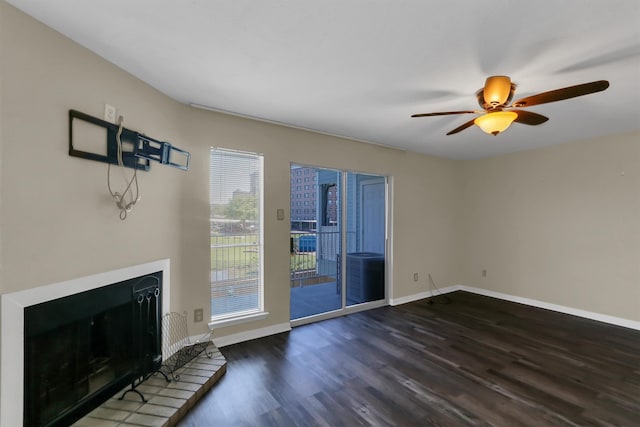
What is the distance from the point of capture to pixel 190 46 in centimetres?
180

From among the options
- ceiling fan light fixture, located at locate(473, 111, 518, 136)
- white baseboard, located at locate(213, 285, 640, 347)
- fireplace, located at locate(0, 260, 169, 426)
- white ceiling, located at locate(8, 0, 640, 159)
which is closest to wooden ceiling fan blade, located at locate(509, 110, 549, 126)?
ceiling fan light fixture, located at locate(473, 111, 518, 136)

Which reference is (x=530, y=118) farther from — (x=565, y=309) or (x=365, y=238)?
(x=565, y=309)

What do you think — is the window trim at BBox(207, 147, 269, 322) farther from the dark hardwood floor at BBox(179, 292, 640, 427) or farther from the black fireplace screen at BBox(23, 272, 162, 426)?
the black fireplace screen at BBox(23, 272, 162, 426)

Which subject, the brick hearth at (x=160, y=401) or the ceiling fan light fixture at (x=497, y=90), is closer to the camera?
the brick hearth at (x=160, y=401)

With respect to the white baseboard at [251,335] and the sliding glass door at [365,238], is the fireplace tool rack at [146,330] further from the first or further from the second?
the sliding glass door at [365,238]

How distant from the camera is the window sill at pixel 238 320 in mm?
2902

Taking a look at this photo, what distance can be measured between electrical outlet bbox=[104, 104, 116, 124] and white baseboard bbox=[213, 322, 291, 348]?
2.21 m

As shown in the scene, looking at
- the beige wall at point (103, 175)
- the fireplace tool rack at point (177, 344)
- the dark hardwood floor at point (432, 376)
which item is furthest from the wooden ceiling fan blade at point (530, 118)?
the fireplace tool rack at point (177, 344)

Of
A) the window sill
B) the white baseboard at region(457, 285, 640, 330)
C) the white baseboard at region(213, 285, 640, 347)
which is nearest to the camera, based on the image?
the window sill

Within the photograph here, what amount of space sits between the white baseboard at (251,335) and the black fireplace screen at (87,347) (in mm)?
674

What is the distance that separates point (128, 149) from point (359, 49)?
1832 millimetres

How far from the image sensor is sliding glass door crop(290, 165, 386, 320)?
3.73m

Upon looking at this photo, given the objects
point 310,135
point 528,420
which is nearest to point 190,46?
point 310,135

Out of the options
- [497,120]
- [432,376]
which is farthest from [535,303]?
[497,120]
